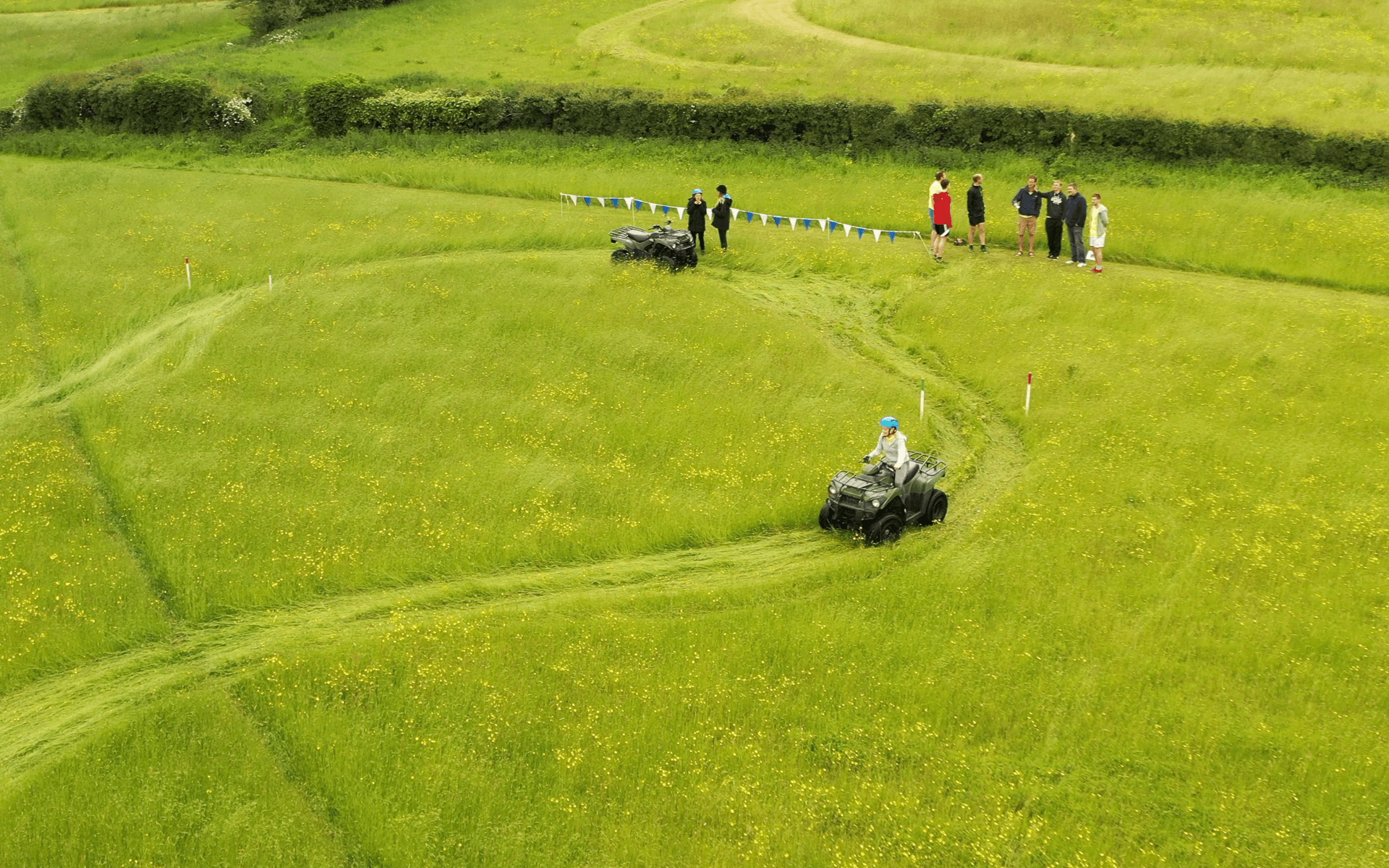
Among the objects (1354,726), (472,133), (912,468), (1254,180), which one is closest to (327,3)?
(472,133)

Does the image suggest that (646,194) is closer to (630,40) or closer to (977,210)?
(977,210)

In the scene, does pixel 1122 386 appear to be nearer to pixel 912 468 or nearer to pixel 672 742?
pixel 912 468

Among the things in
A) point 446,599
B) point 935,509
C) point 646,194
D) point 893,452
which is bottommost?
point 446,599

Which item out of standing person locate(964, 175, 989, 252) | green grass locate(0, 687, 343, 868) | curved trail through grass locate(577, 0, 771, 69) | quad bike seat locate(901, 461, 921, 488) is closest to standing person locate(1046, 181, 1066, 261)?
standing person locate(964, 175, 989, 252)

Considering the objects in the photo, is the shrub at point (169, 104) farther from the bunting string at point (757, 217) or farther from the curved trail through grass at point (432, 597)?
the curved trail through grass at point (432, 597)

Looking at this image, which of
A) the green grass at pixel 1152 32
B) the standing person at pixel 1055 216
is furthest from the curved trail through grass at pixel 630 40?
the standing person at pixel 1055 216

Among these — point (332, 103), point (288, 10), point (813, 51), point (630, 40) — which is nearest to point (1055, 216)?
point (813, 51)

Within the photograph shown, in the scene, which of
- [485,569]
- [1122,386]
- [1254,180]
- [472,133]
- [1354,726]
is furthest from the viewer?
[472,133]
